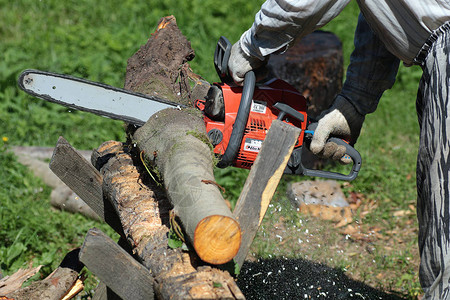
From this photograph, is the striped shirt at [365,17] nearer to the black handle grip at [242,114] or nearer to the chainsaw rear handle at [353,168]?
the black handle grip at [242,114]

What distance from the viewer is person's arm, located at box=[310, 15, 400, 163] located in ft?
9.36

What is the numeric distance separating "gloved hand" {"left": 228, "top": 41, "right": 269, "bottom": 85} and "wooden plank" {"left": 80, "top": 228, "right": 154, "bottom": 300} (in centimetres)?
107

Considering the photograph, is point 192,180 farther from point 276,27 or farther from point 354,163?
point 354,163

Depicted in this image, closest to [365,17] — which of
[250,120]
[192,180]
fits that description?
[250,120]

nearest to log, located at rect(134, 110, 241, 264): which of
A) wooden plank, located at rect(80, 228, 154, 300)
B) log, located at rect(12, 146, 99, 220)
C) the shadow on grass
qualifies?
wooden plank, located at rect(80, 228, 154, 300)

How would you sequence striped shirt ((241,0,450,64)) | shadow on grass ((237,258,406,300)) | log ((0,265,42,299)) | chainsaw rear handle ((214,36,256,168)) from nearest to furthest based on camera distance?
striped shirt ((241,0,450,64)) → chainsaw rear handle ((214,36,256,168)) → log ((0,265,42,299)) → shadow on grass ((237,258,406,300))

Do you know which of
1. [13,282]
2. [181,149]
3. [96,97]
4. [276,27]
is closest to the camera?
[181,149]

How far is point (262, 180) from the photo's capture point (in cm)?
201

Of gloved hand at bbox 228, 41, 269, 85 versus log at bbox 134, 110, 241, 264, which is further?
gloved hand at bbox 228, 41, 269, 85

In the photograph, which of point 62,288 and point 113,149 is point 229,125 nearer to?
point 113,149

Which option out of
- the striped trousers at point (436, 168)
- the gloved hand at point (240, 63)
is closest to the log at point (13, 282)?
the gloved hand at point (240, 63)

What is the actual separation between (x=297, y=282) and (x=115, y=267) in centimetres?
147

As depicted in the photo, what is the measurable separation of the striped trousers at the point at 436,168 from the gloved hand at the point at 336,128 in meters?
0.71

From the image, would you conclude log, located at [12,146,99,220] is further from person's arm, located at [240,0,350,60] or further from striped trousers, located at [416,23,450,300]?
striped trousers, located at [416,23,450,300]
